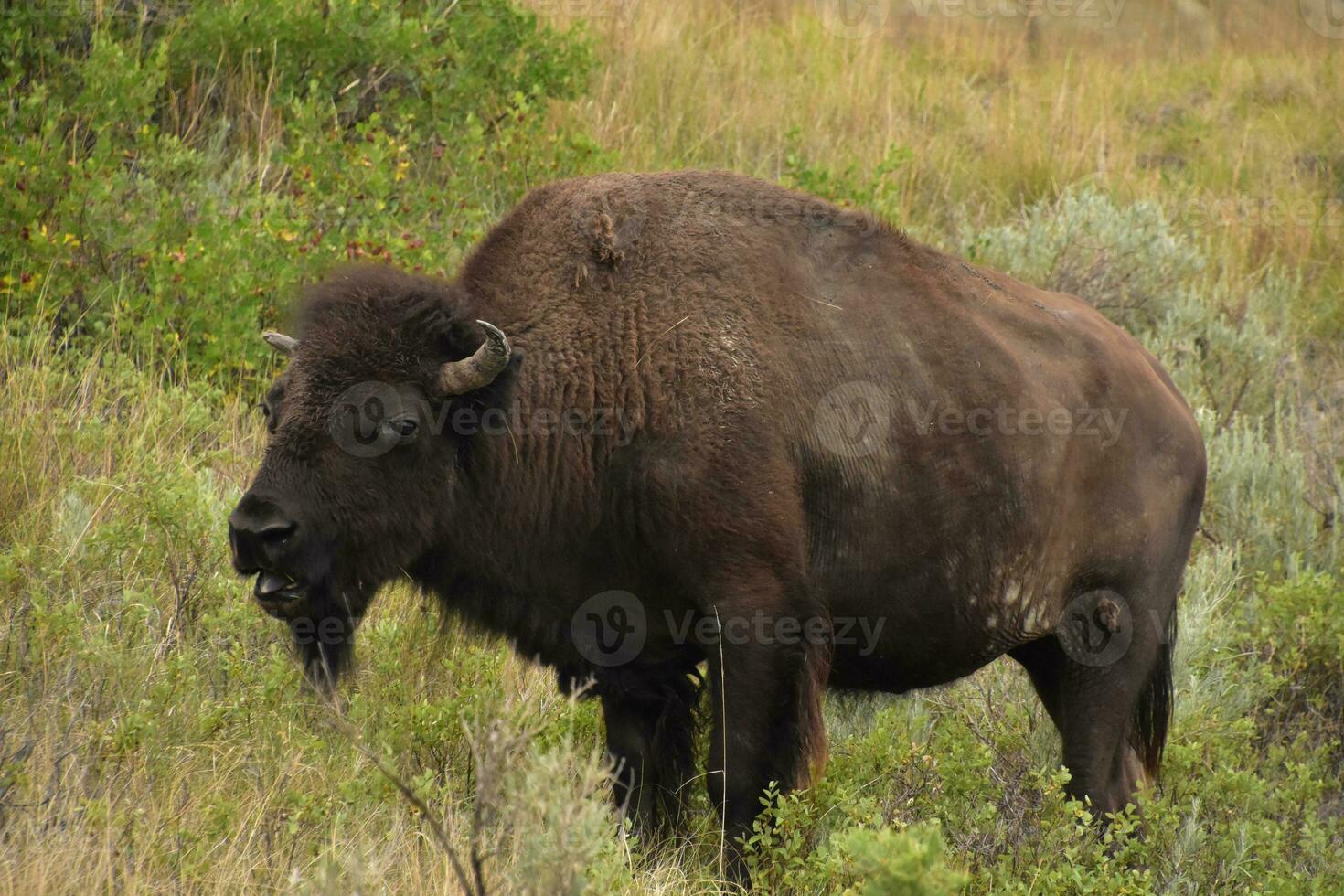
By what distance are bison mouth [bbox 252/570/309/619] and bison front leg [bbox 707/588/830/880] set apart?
1265 millimetres

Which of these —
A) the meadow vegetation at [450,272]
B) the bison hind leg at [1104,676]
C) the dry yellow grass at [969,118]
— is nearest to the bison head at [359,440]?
the meadow vegetation at [450,272]

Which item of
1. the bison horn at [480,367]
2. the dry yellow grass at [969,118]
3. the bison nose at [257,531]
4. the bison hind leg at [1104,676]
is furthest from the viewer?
the dry yellow grass at [969,118]

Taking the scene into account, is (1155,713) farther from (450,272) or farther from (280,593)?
(450,272)

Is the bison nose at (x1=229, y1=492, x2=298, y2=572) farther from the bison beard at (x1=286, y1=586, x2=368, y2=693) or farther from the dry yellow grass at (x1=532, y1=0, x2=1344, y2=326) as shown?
the dry yellow grass at (x1=532, y1=0, x2=1344, y2=326)

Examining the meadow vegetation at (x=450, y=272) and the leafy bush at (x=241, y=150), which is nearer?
the meadow vegetation at (x=450, y=272)

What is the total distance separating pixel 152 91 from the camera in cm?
752

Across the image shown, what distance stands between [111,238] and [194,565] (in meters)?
2.27

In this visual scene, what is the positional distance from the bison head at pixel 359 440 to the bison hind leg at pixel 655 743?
0.91 meters

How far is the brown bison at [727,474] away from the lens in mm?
4340

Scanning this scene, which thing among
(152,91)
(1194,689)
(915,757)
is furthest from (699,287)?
(152,91)

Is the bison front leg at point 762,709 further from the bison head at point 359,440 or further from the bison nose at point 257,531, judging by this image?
the bison nose at point 257,531

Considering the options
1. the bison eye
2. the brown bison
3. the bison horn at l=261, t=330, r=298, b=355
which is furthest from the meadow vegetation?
the bison horn at l=261, t=330, r=298, b=355

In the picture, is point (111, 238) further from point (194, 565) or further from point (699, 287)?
point (699, 287)

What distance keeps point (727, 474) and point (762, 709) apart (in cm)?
75
